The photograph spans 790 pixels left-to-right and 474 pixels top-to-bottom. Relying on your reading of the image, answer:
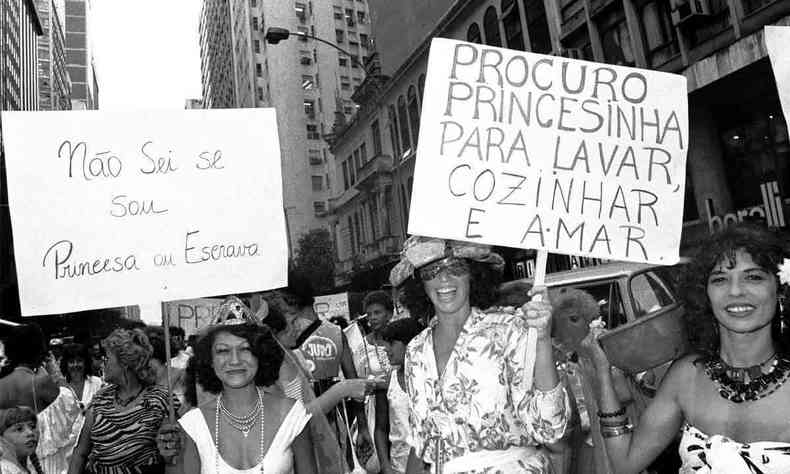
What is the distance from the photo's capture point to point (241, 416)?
9.48ft


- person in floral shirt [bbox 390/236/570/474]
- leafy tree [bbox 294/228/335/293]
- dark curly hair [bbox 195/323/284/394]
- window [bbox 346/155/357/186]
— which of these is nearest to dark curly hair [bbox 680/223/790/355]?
person in floral shirt [bbox 390/236/570/474]

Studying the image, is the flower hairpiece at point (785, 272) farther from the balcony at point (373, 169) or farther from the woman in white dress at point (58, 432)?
the balcony at point (373, 169)

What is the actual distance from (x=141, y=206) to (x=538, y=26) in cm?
1957

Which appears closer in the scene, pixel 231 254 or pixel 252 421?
pixel 252 421

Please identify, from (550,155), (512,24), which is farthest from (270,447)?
(512,24)

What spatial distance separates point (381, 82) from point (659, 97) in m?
33.9

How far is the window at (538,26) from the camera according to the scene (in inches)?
808

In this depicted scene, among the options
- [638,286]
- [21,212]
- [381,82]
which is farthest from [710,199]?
[381,82]

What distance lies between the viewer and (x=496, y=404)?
244cm

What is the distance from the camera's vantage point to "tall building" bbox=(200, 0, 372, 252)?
6328cm

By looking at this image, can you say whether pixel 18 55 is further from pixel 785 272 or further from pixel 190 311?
pixel 785 272

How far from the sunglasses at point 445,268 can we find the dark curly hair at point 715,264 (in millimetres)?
860

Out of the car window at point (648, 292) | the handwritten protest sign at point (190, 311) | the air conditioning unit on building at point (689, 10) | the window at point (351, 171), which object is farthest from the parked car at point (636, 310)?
the window at point (351, 171)

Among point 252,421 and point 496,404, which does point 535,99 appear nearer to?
point 496,404
